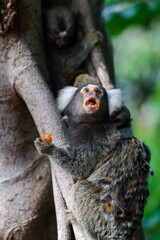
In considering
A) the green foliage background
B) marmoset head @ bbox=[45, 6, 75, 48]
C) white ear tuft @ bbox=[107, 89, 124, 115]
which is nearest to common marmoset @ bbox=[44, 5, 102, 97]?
marmoset head @ bbox=[45, 6, 75, 48]

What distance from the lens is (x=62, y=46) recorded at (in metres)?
3.64

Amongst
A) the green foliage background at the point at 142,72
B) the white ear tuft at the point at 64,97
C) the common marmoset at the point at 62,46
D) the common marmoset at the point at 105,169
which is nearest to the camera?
the common marmoset at the point at 105,169

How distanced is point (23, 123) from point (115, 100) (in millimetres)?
947

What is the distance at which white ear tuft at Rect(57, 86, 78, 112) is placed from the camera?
326 cm

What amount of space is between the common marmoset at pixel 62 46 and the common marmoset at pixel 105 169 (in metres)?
0.65

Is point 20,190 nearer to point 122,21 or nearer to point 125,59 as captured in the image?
point 122,21

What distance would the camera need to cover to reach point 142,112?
10883 mm

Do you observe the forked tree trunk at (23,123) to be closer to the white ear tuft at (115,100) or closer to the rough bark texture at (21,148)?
the rough bark texture at (21,148)

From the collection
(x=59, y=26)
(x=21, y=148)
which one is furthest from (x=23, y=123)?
(x=59, y=26)

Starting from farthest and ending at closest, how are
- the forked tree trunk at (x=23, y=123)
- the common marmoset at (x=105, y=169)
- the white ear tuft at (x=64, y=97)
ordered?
the white ear tuft at (x=64, y=97), the forked tree trunk at (x=23, y=123), the common marmoset at (x=105, y=169)

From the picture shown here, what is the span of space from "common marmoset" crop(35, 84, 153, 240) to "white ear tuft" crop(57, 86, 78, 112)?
288 millimetres

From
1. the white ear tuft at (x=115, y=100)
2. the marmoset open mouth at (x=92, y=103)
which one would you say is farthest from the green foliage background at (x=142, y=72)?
the marmoset open mouth at (x=92, y=103)

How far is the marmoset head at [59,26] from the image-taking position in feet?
11.7

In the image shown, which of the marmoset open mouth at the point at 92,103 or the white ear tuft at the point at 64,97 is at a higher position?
the white ear tuft at the point at 64,97
